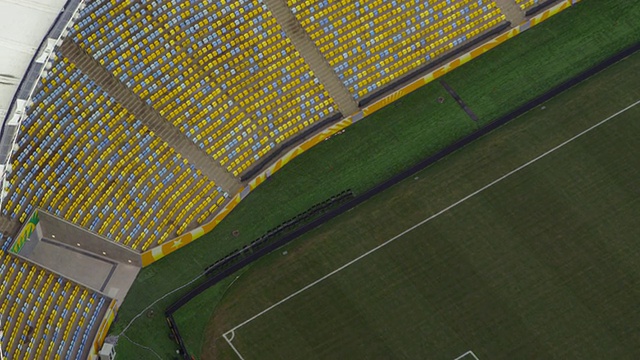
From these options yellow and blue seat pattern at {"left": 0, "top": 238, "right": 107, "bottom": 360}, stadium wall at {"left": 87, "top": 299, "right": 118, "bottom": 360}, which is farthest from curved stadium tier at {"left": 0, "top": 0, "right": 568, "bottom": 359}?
stadium wall at {"left": 87, "top": 299, "right": 118, "bottom": 360}

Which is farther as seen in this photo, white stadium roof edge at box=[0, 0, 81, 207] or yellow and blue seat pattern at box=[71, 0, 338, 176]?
yellow and blue seat pattern at box=[71, 0, 338, 176]

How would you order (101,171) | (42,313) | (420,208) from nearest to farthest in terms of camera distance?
(42,313) → (101,171) → (420,208)

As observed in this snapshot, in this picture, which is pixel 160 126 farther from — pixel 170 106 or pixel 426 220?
pixel 426 220

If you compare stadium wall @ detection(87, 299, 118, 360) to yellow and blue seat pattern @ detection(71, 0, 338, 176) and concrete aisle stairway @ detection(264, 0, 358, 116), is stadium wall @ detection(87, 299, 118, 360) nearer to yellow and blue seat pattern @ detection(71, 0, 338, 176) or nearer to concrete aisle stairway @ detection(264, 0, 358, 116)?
yellow and blue seat pattern @ detection(71, 0, 338, 176)

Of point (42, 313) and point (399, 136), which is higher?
point (399, 136)

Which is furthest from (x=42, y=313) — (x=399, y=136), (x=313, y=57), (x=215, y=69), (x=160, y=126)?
(x=399, y=136)

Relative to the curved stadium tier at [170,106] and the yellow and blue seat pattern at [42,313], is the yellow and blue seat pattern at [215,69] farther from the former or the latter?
the yellow and blue seat pattern at [42,313]
